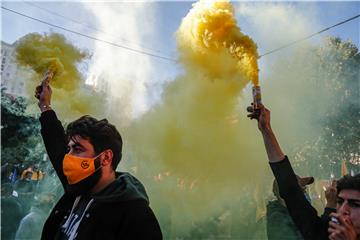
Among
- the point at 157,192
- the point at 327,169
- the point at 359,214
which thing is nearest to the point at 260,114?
the point at 359,214

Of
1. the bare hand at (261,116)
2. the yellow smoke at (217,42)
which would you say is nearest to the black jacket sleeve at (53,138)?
the bare hand at (261,116)

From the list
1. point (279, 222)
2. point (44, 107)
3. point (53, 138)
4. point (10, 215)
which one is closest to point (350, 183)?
point (53, 138)

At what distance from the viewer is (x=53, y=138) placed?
2496 mm

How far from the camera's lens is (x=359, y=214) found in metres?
1.71

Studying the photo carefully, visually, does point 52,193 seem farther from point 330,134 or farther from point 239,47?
point 330,134

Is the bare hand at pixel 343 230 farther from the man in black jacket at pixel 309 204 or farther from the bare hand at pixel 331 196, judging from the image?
the bare hand at pixel 331 196

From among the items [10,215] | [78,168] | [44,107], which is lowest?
[10,215]

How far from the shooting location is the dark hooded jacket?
174 centimetres

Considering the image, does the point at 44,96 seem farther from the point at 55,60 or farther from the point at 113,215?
the point at 55,60

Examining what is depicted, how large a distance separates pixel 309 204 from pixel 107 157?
1167mm

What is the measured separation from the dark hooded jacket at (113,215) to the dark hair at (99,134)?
18cm

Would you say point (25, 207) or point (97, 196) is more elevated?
point (97, 196)

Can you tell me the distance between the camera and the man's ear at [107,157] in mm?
2045

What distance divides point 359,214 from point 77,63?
16.7ft
